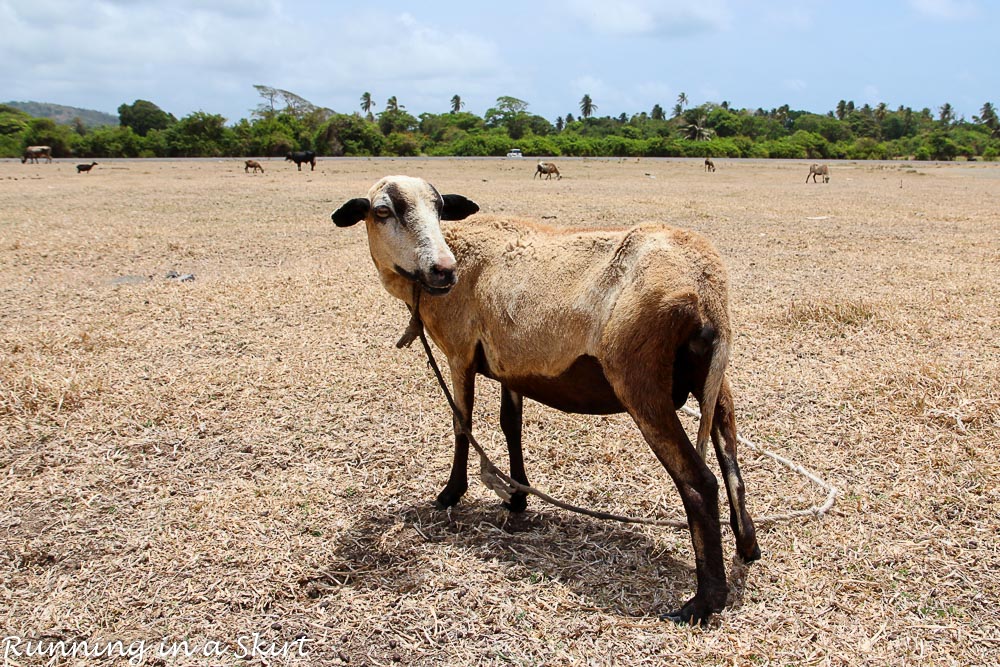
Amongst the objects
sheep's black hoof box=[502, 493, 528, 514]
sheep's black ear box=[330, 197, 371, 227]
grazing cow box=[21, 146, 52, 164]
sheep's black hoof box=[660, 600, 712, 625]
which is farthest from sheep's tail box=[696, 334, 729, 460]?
grazing cow box=[21, 146, 52, 164]

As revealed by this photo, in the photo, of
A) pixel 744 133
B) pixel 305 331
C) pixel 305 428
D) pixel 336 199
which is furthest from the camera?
pixel 744 133

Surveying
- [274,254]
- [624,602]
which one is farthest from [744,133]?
[624,602]

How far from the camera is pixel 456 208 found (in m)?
4.27

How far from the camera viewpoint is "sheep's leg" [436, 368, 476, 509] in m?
4.21

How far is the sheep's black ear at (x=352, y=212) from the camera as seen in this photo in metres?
3.95

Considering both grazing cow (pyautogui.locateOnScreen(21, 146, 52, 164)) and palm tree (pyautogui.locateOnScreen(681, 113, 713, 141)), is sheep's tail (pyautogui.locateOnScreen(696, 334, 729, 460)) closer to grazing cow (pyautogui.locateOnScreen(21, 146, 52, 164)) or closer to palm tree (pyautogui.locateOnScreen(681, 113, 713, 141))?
grazing cow (pyautogui.locateOnScreen(21, 146, 52, 164))

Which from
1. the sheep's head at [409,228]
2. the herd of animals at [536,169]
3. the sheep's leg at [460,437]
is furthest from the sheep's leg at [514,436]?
the herd of animals at [536,169]

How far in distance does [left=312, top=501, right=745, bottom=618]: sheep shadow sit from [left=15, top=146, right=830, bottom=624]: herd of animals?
17 centimetres

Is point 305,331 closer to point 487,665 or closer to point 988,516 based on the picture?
point 487,665

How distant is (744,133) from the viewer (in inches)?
3947

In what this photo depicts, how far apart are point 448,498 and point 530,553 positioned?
0.71 meters

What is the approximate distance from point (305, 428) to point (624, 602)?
3019 millimetres

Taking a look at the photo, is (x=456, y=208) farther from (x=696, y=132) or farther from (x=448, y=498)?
(x=696, y=132)

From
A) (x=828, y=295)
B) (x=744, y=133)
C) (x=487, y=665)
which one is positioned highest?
(x=744, y=133)
